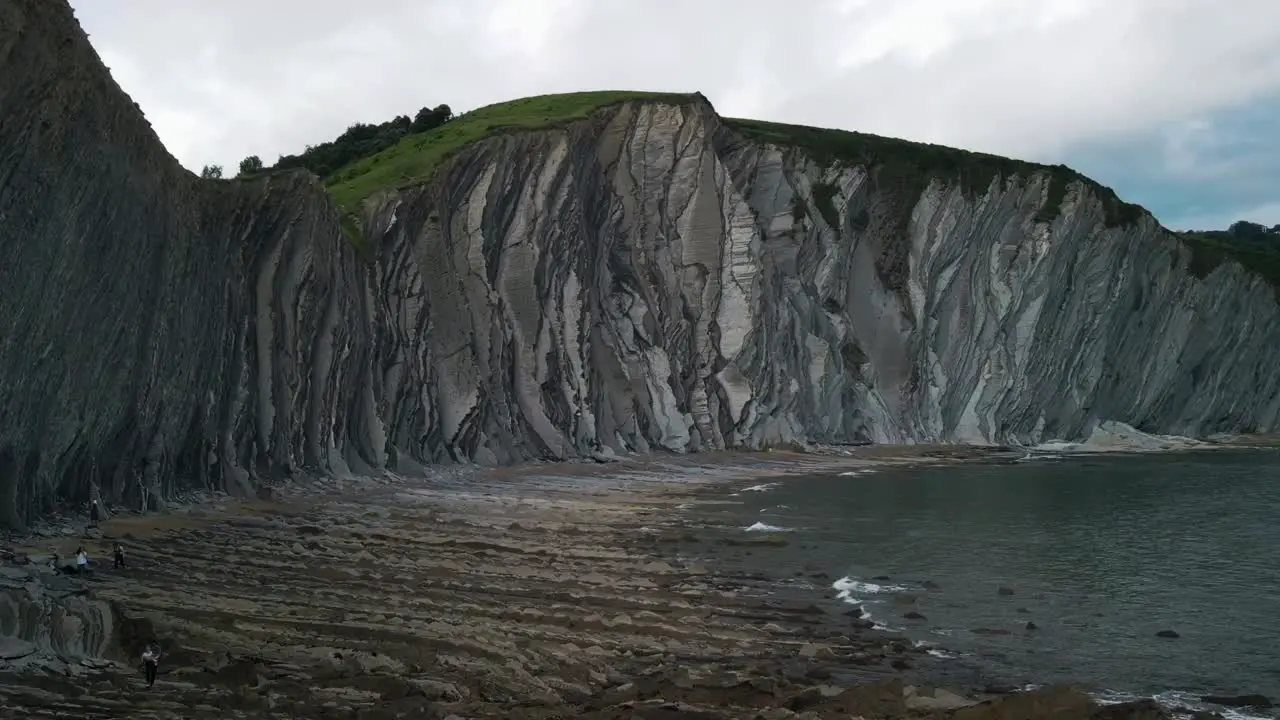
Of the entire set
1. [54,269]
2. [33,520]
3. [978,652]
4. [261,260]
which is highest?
[261,260]

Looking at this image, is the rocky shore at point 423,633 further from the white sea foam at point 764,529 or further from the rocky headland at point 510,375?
the white sea foam at point 764,529

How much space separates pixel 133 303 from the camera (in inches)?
1081

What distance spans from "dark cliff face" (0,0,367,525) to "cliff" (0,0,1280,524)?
9 cm

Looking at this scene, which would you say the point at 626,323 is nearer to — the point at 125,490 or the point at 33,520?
the point at 125,490

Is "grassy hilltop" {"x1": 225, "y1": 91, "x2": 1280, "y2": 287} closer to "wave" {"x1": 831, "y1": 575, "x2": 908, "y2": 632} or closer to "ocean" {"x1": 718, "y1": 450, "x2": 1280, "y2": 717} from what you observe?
"ocean" {"x1": 718, "y1": 450, "x2": 1280, "y2": 717}

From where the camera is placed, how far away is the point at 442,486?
42031 millimetres

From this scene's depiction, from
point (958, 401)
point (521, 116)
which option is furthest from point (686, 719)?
point (958, 401)

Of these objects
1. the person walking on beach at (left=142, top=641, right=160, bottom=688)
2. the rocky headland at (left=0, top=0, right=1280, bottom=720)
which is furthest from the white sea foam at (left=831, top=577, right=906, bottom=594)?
the person walking on beach at (left=142, top=641, right=160, bottom=688)

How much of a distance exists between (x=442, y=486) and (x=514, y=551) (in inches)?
607

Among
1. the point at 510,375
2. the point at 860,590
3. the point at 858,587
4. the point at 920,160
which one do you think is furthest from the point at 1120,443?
the point at 860,590

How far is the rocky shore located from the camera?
13.6m

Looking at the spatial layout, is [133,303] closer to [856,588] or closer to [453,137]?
[856,588]

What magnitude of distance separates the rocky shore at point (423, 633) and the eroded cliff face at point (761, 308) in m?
20.5

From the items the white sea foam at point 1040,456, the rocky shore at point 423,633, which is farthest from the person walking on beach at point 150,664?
the white sea foam at point 1040,456
